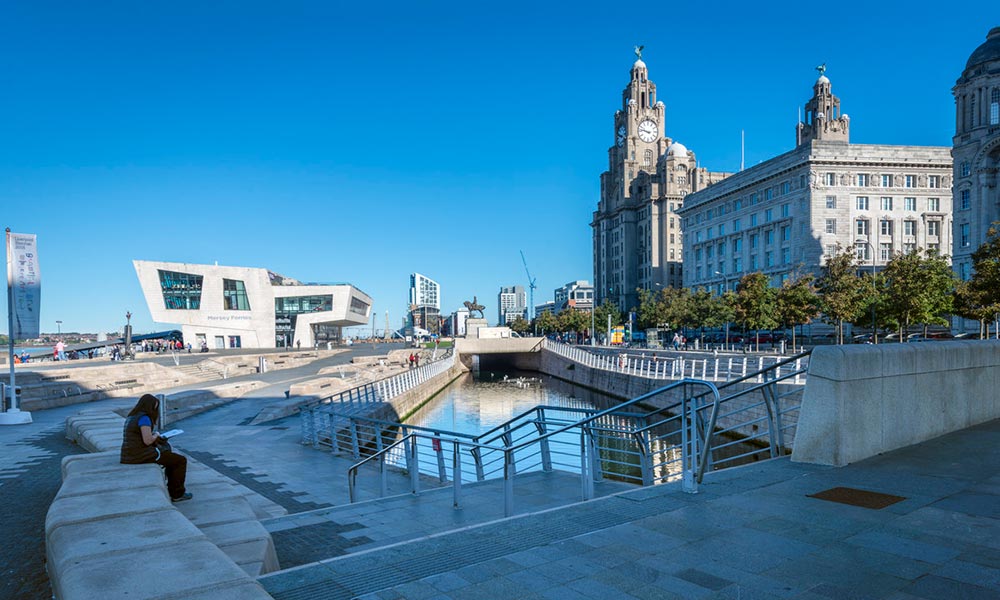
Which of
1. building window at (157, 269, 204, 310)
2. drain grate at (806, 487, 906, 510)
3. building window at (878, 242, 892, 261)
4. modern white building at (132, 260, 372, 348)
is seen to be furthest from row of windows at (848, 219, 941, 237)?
building window at (157, 269, 204, 310)

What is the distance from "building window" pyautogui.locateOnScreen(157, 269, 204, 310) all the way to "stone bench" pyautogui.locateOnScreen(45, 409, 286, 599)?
7617cm

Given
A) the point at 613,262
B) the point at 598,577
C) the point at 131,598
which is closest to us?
the point at 131,598

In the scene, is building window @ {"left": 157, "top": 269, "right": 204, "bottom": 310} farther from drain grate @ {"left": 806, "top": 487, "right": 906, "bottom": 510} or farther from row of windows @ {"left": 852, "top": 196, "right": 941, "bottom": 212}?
drain grate @ {"left": 806, "top": 487, "right": 906, "bottom": 510}

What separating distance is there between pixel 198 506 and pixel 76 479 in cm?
121

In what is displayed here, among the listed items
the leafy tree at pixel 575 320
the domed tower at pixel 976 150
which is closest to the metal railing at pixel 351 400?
the leafy tree at pixel 575 320

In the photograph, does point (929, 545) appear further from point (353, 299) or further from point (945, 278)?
point (353, 299)

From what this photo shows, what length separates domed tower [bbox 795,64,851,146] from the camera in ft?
362

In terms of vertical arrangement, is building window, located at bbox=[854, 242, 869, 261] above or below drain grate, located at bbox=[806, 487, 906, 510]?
above

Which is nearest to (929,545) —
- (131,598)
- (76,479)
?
(131,598)

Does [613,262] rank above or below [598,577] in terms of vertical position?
above

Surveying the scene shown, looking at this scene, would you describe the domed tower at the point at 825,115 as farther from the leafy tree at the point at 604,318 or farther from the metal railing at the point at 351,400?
the metal railing at the point at 351,400

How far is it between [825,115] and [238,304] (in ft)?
334

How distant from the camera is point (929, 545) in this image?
4844 millimetres

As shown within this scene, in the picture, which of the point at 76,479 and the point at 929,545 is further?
the point at 76,479
